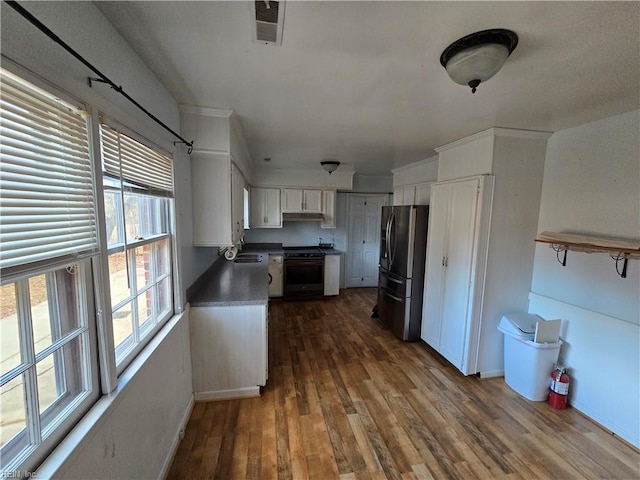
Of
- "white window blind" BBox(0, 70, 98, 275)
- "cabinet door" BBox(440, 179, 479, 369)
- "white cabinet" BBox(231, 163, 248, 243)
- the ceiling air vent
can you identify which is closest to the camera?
"white window blind" BBox(0, 70, 98, 275)

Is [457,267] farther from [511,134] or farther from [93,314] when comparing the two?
[93,314]

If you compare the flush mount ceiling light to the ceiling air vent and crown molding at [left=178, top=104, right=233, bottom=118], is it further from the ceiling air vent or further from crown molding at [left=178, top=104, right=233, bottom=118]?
crown molding at [left=178, top=104, right=233, bottom=118]

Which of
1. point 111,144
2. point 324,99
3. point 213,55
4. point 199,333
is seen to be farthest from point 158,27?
point 199,333

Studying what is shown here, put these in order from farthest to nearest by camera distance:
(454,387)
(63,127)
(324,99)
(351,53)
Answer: (454,387) → (324,99) → (351,53) → (63,127)

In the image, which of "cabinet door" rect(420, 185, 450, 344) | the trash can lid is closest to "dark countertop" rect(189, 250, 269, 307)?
"cabinet door" rect(420, 185, 450, 344)

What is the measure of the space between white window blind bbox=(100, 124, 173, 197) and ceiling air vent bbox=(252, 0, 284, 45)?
75 centimetres

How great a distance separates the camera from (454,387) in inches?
99.6

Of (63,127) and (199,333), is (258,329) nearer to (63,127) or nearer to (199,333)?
(199,333)

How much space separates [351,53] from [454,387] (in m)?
2.87

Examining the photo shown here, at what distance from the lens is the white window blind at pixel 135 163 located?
3.64 feet

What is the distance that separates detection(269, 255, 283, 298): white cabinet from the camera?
4699 millimetres

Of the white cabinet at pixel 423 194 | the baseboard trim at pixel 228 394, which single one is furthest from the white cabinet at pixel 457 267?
the baseboard trim at pixel 228 394

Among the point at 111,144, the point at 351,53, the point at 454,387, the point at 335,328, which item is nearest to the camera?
the point at 111,144

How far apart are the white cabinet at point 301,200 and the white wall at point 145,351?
2858mm
